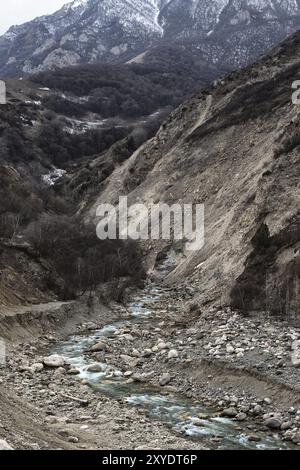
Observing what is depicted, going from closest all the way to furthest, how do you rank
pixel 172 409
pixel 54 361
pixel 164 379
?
1. pixel 172 409
2. pixel 164 379
3. pixel 54 361

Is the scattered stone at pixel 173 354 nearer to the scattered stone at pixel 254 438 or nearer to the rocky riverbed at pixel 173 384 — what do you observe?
the rocky riverbed at pixel 173 384

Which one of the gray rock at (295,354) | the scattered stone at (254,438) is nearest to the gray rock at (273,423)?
the scattered stone at (254,438)

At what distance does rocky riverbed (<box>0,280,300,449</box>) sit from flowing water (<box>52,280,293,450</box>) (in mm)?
22

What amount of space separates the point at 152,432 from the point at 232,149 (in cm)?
2845

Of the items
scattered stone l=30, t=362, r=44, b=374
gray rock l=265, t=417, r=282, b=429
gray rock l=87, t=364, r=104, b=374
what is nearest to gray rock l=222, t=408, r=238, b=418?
gray rock l=265, t=417, r=282, b=429

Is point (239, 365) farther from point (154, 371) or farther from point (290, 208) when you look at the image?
point (290, 208)

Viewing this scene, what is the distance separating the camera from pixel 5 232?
83.3 feet

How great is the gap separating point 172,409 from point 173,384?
1556 mm

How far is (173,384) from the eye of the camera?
13.9 m

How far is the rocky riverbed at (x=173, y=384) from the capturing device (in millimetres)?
10755

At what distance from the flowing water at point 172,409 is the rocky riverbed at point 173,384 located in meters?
0.02

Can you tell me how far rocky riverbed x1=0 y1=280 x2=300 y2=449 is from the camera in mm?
10755

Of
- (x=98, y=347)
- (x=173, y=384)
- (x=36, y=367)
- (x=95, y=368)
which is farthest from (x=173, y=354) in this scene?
(x=36, y=367)

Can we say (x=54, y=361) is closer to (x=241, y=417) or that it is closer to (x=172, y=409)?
(x=172, y=409)
